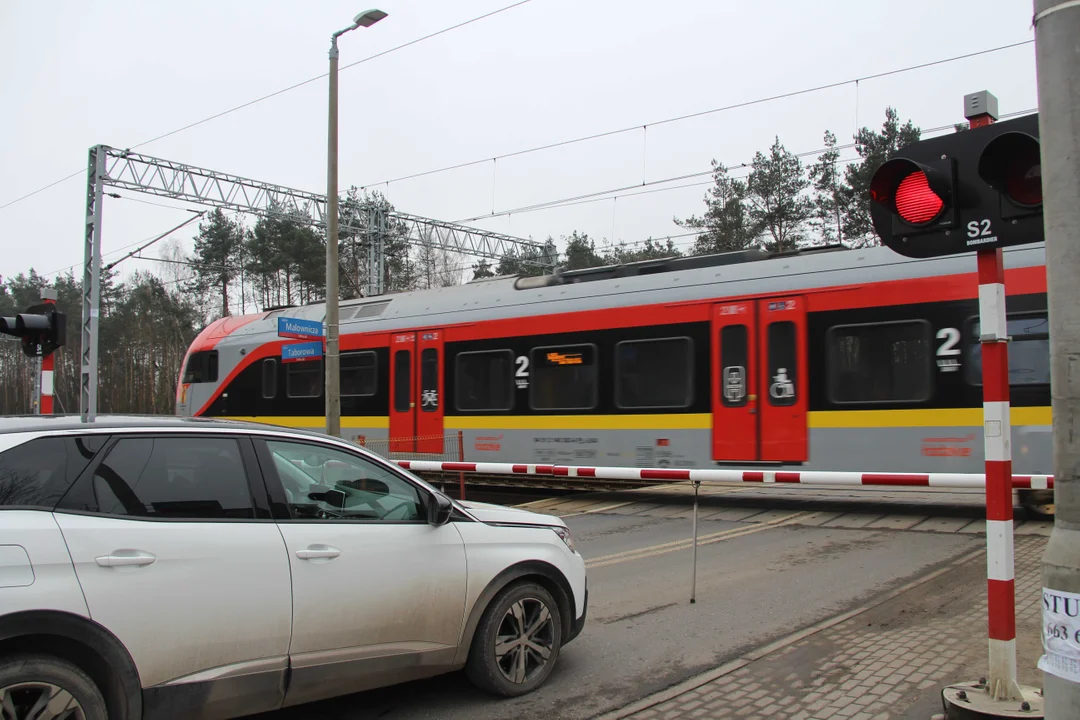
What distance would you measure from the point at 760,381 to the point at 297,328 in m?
7.79

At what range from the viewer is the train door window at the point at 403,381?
15.7m

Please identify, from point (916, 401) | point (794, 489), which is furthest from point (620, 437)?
point (916, 401)

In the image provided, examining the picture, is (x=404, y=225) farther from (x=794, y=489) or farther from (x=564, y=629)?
(x=564, y=629)

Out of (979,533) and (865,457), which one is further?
(865,457)

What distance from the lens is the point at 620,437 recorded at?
509 inches

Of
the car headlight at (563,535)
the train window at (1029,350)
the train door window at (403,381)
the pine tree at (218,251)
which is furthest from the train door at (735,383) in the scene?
the pine tree at (218,251)

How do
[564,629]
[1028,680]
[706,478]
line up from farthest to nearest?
[706,478], [564,629], [1028,680]

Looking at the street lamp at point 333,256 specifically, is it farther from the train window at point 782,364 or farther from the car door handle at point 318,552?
the car door handle at point 318,552

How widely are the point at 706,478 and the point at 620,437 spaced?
504cm

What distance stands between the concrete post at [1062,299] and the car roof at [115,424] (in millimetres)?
3364

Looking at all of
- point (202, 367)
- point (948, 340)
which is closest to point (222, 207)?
point (202, 367)

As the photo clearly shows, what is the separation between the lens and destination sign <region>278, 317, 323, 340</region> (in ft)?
46.2

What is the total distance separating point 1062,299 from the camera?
10.2 ft

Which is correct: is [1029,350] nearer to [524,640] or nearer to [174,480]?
[524,640]
